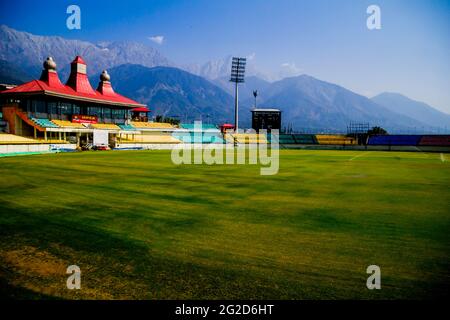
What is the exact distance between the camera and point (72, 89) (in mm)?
68000

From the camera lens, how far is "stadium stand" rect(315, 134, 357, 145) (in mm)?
78100

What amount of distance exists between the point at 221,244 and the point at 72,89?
71.0 meters

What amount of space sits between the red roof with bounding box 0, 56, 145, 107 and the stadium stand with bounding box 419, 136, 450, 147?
66208 millimetres

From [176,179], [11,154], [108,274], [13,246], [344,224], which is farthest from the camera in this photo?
[11,154]

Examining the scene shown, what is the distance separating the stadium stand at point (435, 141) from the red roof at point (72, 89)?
217 feet

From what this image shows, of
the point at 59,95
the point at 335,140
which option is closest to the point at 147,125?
the point at 59,95

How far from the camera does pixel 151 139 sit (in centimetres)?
7488

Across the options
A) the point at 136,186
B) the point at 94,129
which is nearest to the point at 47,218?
the point at 136,186

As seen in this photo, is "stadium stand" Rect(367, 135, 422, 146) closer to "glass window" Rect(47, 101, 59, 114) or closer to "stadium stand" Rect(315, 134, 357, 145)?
"stadium stand" Rect(315, 134, 357, 145)

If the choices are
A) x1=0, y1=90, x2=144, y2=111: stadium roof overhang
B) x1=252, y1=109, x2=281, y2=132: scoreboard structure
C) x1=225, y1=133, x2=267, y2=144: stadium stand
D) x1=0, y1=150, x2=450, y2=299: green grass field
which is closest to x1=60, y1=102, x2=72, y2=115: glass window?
x1=0, y1=90, x2=144, y2=111: stadium roof overhang

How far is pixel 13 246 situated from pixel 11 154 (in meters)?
41.4

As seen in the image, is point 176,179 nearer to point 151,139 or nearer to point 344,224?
point 344,224
